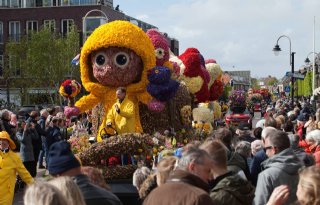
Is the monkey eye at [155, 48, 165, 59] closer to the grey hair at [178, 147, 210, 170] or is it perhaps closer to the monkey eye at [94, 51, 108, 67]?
the monkey eye at [94, 51, 108, 67]

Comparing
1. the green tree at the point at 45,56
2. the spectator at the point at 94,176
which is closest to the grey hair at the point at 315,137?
the spectator at the point at 94,176

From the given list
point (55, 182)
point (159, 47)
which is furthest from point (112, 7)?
point (55, 182)

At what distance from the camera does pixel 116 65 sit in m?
14.3

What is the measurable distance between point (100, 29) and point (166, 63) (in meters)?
2.94

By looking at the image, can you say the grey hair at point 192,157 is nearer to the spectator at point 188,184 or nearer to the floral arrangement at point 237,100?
the spectator at point 188,184

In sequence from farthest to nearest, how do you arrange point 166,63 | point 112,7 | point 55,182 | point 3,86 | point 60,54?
point 112,7 → point 3,86 → point 60,54 → point 166,63 → point 55,182

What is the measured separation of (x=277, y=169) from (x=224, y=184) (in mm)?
1023

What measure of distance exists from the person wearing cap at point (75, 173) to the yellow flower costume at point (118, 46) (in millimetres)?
8925

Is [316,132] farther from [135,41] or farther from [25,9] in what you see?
[25,9]

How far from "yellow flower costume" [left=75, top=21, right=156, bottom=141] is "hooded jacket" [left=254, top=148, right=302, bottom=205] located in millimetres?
8010

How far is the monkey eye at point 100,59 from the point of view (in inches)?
567

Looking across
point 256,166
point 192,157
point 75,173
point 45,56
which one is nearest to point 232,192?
point 192,157

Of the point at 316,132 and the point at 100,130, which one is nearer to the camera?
the point at 316,132

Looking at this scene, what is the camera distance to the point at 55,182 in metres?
4.32
